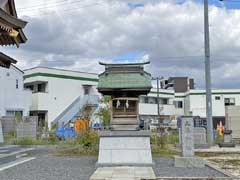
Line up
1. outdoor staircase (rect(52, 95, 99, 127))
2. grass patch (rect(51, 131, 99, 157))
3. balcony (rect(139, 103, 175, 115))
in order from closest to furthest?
grass patch (rect(51, 131, 99, 157)), outdoor staircase (rect(52, 95, 99, 127)), balcony (rect(139, 103, 175, 115))

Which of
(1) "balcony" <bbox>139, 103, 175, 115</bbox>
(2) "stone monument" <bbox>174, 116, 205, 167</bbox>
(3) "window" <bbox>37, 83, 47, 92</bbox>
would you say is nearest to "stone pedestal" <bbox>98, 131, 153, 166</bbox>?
(2) "stone monument" <bbox>174, 116, 205, 167</bbox>

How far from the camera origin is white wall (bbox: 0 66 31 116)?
38.1 metres

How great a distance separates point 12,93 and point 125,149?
26838 millimetres

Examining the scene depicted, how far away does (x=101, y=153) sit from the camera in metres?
14.4

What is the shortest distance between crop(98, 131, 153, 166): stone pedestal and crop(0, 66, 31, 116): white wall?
81.2 feet

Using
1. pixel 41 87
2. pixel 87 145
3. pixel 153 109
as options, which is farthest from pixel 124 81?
pixel 153 109

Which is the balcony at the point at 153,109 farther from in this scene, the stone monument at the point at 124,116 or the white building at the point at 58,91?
the stone monument at the point at 124,116

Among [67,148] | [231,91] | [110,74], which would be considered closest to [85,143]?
[67,148]

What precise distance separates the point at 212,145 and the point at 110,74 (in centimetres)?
1073

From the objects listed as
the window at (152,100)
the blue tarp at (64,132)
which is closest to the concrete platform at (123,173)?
the blue tarp at (64,132)

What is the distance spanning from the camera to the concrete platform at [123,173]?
35.3 feet

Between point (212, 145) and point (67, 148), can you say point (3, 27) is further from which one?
point (212, 145)

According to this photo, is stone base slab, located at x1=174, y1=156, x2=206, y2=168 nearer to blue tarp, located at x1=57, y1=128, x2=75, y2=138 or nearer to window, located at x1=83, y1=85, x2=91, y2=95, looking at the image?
blue tarp, located at x1=57, y1=128, x2=75, y2=138

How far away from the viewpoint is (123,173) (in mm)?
11883
